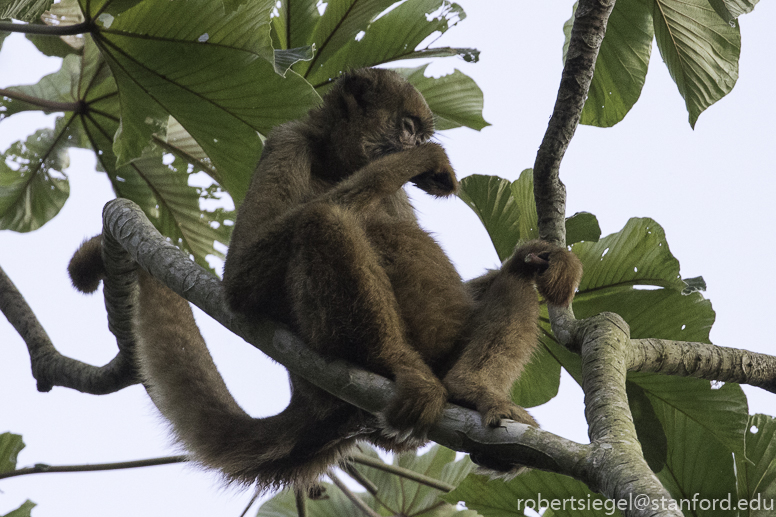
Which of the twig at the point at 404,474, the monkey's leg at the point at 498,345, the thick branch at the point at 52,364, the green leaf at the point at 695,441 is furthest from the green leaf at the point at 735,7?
the thick branch at the point at 52,364

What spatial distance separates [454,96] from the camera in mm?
5078

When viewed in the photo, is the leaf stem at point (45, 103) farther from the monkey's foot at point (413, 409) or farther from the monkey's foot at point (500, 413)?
the monkey's foot at point (500, 413)

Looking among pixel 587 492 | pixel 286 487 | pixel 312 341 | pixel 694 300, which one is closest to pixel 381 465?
pixel 286 487

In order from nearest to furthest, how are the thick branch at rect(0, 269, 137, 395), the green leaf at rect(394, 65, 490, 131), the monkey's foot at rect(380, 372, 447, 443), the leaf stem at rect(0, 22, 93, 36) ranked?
the monkey's foot at rect(380, 372, 447, 443) < the leaf stem at rect(0, 22, 93, 36) < the thick branch at rect(0, 269, 137, 395) < the green leaf at rect(394, 65, 490, 131)

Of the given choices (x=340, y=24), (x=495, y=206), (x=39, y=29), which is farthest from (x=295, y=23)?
(x=495, y=206)

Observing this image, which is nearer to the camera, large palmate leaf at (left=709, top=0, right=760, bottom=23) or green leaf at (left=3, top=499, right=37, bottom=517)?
large palmate leaf at (left=709, top=0, right=760, bottom=23)

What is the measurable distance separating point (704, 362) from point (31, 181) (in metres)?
4.84

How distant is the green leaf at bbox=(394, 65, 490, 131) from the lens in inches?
199

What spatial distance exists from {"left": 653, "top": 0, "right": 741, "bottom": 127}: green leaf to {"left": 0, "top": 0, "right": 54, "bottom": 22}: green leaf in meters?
3.39

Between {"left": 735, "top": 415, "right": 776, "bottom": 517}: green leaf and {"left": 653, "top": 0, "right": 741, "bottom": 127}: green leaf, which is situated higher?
{"left": 653, "top": 0, "right": 741, "bottom": 127}: green leaf

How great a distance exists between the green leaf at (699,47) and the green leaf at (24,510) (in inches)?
175

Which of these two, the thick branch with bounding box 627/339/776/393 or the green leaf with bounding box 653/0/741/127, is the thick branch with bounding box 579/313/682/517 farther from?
the green leaf with bounding box 653/0/741/127

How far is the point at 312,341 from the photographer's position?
114 inches

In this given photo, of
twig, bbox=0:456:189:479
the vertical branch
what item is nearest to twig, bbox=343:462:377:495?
twig, bbox=0:456:189:479
